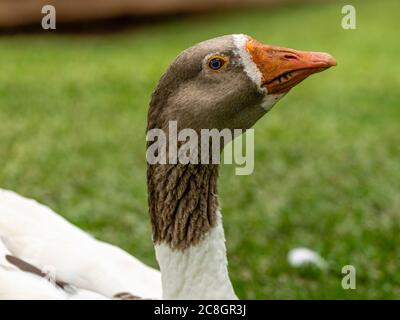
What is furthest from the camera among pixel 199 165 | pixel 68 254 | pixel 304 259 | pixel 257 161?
pixel 257 161

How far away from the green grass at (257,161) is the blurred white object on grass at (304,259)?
56 mm

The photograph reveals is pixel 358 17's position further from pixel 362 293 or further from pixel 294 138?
pixel 362 293

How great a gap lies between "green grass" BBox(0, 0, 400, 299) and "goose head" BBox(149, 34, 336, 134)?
6.27 ft

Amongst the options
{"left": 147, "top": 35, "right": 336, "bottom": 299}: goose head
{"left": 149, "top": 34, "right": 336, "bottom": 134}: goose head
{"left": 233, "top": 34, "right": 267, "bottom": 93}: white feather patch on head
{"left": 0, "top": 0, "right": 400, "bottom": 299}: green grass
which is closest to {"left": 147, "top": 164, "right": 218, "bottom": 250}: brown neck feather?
{"left": 147, "top": 35, "right": 336, "bottom": 299}: goose head

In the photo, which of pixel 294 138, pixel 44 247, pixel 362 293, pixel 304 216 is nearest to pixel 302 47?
pixel 294 138

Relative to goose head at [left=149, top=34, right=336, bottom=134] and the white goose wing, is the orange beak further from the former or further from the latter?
the white goose wing

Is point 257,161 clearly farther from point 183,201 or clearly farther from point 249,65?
point 249,65

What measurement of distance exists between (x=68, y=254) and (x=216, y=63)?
0.96 meters

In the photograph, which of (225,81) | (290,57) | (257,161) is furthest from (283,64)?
(257,161)

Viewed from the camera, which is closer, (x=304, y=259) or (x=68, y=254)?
(x=68, y=254)

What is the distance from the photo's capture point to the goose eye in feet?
8.20

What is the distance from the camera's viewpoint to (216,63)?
2508 millimetres

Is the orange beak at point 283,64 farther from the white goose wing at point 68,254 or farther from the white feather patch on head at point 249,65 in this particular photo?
the white goose wing at point 68,254

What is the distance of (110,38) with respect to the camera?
11.8m
